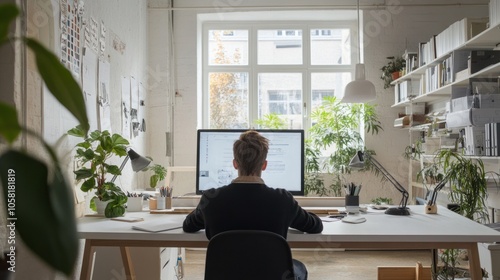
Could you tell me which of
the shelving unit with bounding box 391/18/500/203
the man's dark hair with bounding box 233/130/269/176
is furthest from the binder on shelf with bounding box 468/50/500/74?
the man's dark hair with bounding box 233/130/269/176

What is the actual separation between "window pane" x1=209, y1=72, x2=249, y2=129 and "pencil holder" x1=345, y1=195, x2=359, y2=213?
3.20 m

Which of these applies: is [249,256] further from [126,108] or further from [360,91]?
[126,108]

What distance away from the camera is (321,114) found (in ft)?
16.1

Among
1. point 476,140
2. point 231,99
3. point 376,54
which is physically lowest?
point 476,140

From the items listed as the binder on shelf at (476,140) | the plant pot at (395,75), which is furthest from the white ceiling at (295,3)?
the binder on shelf at (476,140)

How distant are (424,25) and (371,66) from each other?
2.44ft

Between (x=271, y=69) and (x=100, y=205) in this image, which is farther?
(x=271, y=69)

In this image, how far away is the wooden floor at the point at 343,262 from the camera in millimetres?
3824

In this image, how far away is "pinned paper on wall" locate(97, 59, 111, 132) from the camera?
121 inches

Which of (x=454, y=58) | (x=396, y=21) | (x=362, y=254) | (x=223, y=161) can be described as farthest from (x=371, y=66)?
(x=223, y=161)

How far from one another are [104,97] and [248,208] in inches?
76.2

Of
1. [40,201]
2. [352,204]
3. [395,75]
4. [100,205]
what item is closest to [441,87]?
[395,75]

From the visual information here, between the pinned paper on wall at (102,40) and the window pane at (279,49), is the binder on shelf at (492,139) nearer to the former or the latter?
the window pane at (279,49)

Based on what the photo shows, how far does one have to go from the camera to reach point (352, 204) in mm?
2352
